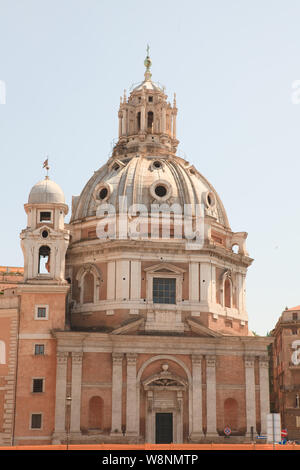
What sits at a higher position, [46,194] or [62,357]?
[46,194]

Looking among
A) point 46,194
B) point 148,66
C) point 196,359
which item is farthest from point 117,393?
point 148,66

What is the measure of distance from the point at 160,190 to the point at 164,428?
61.2ft

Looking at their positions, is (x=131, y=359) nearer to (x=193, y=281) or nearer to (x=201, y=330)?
(x=201, y=330)

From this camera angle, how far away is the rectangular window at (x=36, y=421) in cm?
5072

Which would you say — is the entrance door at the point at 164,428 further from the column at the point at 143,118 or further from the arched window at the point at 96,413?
the column at the point at 143,118

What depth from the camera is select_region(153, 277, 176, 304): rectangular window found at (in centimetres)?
5708

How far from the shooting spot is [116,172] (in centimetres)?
6322

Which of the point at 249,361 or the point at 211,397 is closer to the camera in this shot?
the point at 211,397

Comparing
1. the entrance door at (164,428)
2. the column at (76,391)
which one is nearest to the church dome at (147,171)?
the column at (76,391)

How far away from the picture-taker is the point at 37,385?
51.6 meters

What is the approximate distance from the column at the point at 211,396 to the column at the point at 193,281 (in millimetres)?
5106

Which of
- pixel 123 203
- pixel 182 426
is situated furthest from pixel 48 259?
pixel 182 426
